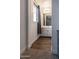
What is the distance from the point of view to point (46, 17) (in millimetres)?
11195

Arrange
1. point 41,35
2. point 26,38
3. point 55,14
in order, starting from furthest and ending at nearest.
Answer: point 41,35, point 26,38, point 55,14
